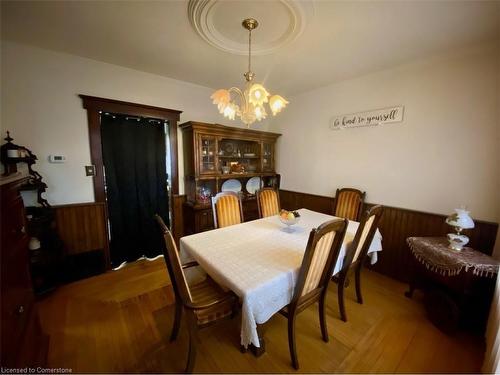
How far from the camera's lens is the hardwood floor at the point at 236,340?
4.53 ft

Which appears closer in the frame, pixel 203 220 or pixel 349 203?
pixel 349 203

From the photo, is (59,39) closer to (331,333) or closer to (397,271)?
(331,333)

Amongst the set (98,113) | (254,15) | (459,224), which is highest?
(254,15)

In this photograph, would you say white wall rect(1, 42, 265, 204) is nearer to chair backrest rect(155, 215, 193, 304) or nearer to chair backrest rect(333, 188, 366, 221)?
chair backrest rect(155, 215, 193, 304)

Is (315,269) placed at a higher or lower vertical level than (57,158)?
lower

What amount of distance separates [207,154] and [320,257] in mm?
2116

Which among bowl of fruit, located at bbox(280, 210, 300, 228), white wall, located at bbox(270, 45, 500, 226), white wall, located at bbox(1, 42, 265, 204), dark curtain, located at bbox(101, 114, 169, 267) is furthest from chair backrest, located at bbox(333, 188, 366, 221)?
white wall, located at bbox(1, 42, 265, 204)

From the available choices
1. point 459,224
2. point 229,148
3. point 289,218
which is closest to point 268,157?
point 229,148

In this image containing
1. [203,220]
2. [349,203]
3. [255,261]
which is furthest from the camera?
[203,220]

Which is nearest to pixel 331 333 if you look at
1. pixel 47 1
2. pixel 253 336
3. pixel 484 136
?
pixel 253 336

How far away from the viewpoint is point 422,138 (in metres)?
2.16

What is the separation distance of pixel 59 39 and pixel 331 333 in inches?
137

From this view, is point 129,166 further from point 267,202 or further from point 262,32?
point 262,32

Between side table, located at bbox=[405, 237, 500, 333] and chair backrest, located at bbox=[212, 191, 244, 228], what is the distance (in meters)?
1.78
